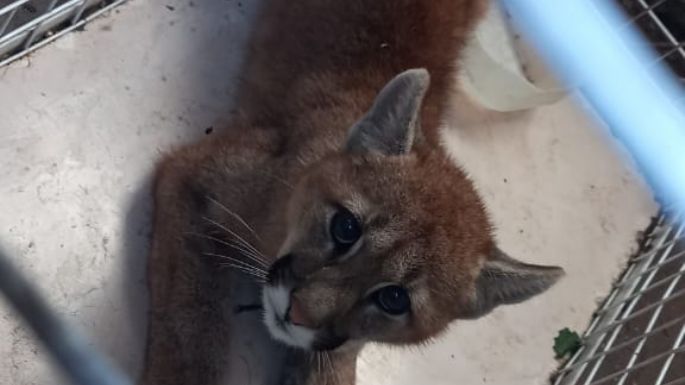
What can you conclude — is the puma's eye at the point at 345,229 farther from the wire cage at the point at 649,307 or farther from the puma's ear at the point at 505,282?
the wire cage at the point at 649,307

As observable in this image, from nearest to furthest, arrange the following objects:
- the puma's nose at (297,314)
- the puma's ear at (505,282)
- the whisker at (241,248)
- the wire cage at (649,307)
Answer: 1. the puma's nose at (297,314)
2. the puma's ear at (505,282)
3. the whisker at (241,248)
4. the wire cage at (649,307)

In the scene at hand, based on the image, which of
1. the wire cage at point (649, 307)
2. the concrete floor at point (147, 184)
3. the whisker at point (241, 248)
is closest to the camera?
the whisker at point (241, 248)

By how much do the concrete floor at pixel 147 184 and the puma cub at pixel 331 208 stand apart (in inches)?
4.5

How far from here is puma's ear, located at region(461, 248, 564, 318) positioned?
2.14m

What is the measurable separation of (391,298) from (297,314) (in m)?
0.19

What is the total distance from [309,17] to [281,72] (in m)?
0.15

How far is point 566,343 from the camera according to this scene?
9.53ft

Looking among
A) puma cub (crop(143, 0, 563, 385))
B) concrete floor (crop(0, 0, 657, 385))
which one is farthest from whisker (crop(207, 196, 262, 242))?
concrete floor (crop(0, 0, 657, 385))

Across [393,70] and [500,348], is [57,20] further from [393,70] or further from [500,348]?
[500,348]

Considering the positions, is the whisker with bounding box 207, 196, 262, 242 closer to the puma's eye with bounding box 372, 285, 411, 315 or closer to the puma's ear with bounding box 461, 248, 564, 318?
the puma's eye with bounding box 372, 285, 411, 315

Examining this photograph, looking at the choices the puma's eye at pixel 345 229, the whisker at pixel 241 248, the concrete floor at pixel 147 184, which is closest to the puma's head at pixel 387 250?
the puma's eye at pixel 345 229

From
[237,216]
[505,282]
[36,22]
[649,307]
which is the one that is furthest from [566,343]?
[36,22]

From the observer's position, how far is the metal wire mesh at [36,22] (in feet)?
8.09

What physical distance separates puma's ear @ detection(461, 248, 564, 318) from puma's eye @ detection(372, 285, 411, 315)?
0.57 ft
